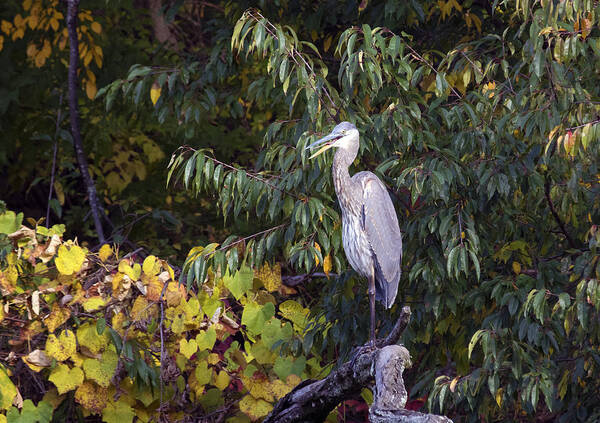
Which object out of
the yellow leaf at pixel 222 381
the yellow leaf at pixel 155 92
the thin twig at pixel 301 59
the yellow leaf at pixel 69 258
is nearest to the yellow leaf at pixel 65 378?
the yellow leaf at pixel 69 258

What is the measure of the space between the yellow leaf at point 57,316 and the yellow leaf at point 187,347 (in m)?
0.63

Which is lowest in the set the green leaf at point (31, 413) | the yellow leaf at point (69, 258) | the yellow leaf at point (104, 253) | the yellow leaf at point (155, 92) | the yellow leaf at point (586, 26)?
the green leaf at point (31, 413)

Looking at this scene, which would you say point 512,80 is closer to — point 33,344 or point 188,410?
point 188,410

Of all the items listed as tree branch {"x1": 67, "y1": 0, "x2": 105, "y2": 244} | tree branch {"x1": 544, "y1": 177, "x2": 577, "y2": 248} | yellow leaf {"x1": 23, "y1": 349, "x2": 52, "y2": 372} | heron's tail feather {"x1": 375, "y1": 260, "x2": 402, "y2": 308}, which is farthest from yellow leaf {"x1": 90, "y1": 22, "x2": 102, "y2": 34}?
tree branch {"x1": 544, "y1": 177, "x2": 577, "y2": 248}

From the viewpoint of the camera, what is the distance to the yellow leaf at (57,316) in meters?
4.68

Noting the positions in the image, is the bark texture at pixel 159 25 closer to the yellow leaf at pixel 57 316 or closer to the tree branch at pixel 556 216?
the yellow leaf at pixel 57 316

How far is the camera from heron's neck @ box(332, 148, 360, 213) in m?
3.87

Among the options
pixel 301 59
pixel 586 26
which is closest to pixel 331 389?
pixel 301 59

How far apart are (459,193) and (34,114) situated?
177 inches

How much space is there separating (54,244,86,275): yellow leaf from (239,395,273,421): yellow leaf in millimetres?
1190

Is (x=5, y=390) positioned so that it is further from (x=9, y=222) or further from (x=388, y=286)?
(x=388, y=286)

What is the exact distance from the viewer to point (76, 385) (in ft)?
15.4

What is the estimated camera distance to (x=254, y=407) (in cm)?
493

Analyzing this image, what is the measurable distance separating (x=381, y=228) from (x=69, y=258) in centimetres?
178
